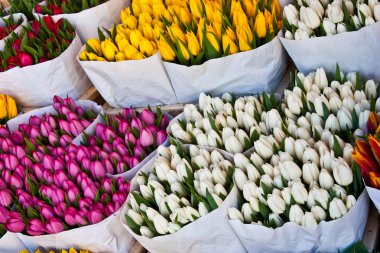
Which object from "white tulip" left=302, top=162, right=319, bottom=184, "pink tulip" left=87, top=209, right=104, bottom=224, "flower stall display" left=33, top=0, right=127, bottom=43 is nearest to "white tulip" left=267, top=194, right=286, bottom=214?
"white tulip" left=302, top=162, right=319, bottom=184

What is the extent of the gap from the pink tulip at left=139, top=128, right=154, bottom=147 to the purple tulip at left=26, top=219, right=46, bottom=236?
465 millimetres

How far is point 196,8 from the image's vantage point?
2186mm

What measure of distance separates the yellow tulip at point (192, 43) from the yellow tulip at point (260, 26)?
0.24 metres

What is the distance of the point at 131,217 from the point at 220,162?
1.07 ft

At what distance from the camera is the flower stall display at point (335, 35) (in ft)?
6.01

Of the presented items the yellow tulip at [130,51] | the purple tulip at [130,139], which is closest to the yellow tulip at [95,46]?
the yellow tulip at [130,51]

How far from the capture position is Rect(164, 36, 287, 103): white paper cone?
2.02 metres

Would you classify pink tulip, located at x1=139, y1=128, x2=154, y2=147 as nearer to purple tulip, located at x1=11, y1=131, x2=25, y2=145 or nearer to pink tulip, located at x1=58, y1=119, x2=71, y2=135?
pink tulip, located at x1=58, y1=119, x2=71, y2=135

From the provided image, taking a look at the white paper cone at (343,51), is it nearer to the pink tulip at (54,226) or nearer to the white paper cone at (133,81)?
the white paper cone at (133,81)

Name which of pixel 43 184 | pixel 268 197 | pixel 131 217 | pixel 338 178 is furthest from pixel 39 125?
pixel 338 178

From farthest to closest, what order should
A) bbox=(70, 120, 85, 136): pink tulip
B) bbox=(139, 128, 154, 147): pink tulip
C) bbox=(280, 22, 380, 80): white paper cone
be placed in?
1. bbox=(70, 120, 85, 136): pink tulip
2. bbox=(139, 128, 154, 147): pink tulip
3. bbox=(280, 22, 380, 80): white paper cone

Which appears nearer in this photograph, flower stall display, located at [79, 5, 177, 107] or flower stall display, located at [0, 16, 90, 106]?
flower stall display, located at [79, 5, 177, 107]

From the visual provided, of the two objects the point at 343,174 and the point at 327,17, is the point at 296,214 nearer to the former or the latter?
the point at 343,174

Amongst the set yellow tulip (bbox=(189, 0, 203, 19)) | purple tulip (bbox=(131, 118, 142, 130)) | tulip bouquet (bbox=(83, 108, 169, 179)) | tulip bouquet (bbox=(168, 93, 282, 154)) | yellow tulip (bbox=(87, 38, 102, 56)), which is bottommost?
tulip bouquet (bbox=(83, 108, 169, 179))
